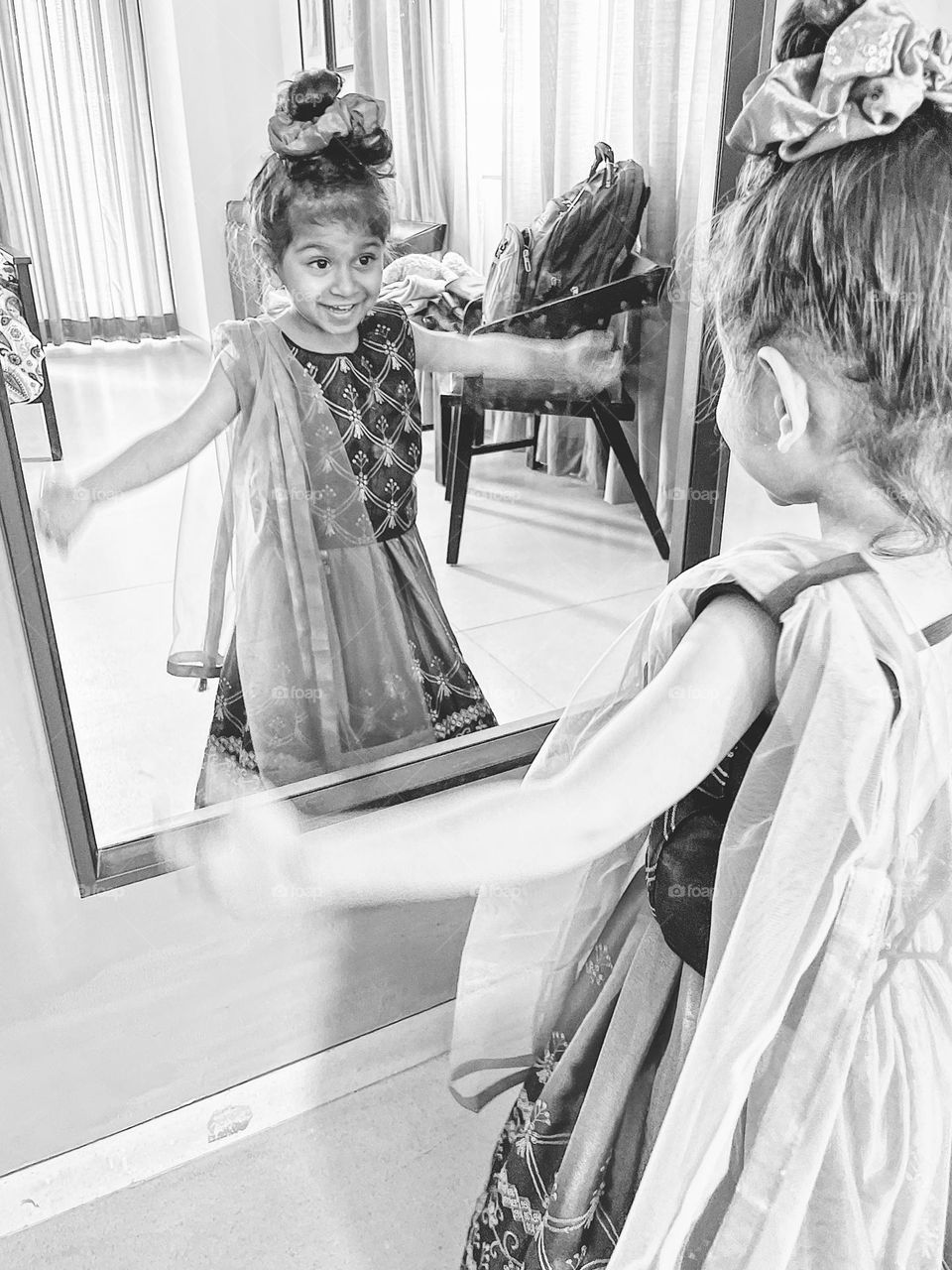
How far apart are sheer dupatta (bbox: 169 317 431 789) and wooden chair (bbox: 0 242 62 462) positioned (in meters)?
0.11

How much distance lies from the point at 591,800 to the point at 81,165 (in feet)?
1.84

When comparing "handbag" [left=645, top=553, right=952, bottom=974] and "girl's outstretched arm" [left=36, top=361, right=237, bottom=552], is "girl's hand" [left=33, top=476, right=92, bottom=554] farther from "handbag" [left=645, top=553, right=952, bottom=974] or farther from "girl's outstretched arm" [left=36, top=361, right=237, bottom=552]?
"handbag" [left=645, top=553, right=952, bottom=974]

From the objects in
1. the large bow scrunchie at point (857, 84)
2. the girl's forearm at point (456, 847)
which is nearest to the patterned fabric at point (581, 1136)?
the girl's forearm at point (456, 847)

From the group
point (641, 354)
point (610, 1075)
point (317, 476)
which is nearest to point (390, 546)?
point (317, 476)

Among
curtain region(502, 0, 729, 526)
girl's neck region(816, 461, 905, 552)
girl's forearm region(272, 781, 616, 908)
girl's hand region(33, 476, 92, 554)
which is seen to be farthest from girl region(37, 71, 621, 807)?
girl's neck region(816, 461, 905, 552)

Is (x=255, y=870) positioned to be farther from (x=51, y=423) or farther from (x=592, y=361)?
(x=592, y=361)

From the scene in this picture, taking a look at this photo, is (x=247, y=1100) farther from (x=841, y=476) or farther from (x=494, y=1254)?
(x=841, y=476)

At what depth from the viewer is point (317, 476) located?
36.2 inches

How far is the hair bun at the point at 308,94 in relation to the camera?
0.79m

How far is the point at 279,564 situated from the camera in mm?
927

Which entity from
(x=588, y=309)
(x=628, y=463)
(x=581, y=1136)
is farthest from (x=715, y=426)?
(x=581, y=1136)

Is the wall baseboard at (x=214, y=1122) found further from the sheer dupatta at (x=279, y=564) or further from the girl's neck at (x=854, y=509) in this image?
the girl's neck at (x=854, y=509)

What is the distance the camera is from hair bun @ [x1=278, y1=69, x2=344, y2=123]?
0.79 meters

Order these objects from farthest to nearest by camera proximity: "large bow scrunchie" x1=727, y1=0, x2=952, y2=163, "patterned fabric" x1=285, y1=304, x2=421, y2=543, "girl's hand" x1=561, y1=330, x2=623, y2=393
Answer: "girl's hand" x1=561, y1=330, x2=623, y2=393 → "patterned fabric" x1=285, y1=304, x2=421, y2=543 → "large bow scrunchie" x1=727, y1=0, x2=952, y2=163
